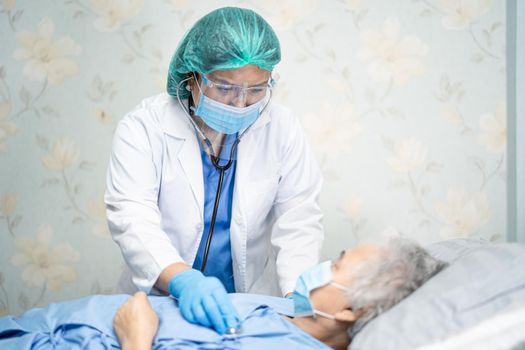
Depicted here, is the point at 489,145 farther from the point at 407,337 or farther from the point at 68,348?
the point at 68,348

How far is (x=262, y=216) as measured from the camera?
165 cm

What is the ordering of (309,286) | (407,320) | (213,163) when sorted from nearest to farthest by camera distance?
1. (407,320)
2. (309,286)
3. (213,163)

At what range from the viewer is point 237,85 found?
144cm

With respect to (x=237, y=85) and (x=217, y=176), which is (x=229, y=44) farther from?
(x=217, y=176)

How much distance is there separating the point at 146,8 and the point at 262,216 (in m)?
1.01

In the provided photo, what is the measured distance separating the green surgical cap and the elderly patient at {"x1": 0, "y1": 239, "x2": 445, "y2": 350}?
568 mm

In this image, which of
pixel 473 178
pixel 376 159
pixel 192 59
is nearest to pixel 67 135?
pixel 192 59

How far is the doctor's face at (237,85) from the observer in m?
1.44

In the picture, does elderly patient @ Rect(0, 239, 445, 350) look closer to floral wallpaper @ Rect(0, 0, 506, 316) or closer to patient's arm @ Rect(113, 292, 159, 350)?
patient's arm @ Rect(113, 292, 159, 350)

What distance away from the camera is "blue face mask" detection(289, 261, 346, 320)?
4.07 ft

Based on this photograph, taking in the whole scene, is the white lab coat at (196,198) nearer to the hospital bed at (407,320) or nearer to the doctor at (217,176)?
the doctor at (217,176)

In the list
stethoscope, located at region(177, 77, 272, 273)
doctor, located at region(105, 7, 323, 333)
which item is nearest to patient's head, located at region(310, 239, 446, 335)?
doctor, located at region(105, 7, 323, 333)

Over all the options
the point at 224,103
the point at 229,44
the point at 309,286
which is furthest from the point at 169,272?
the point at 229,44

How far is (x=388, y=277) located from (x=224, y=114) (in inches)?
24.5
